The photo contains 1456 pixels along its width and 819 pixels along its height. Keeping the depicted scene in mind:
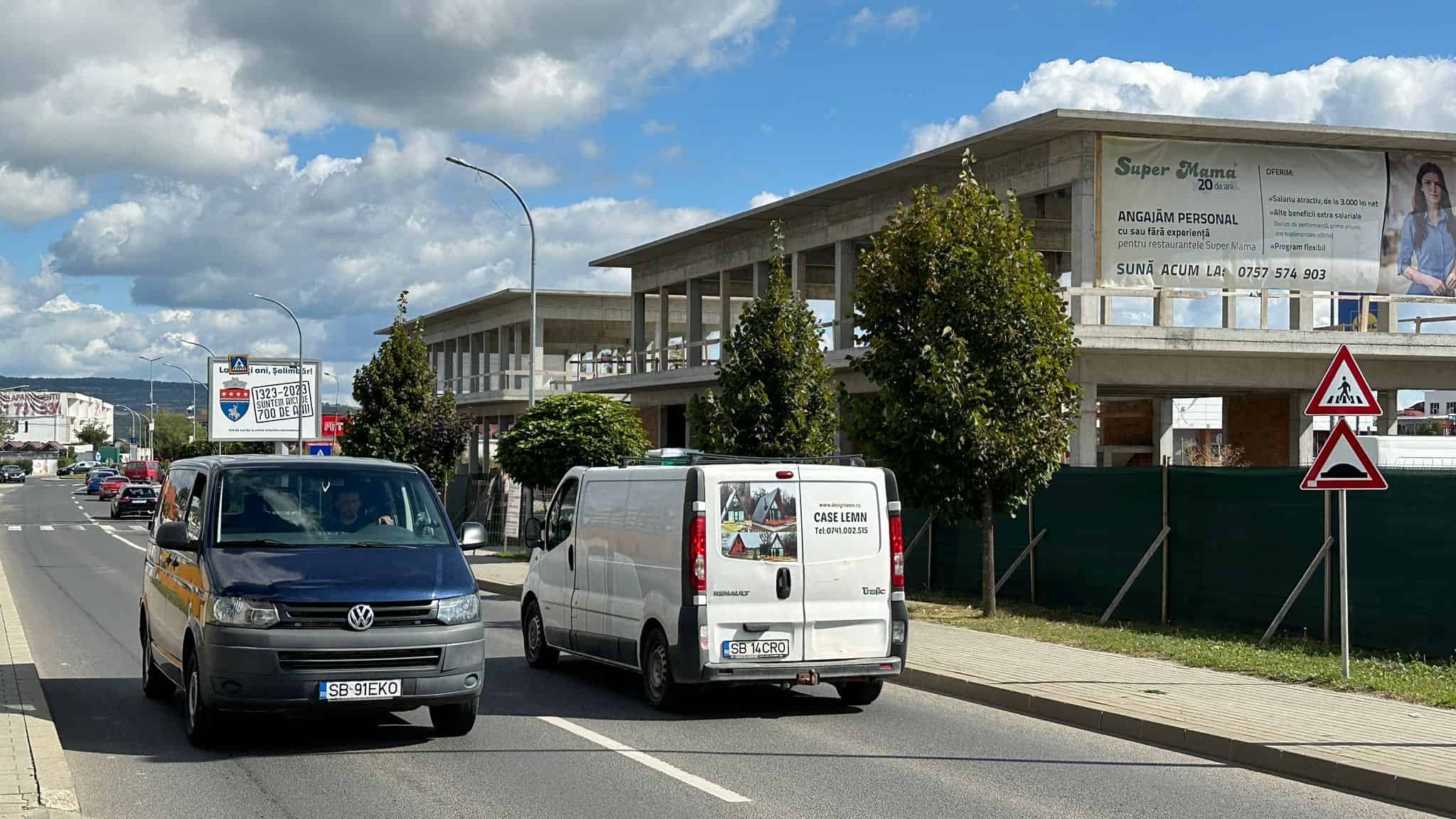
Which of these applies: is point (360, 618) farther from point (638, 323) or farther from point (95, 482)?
point (95, 482)

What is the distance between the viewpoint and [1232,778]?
9266 mm

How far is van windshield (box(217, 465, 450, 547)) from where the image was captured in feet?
33.6

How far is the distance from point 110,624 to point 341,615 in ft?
34.1

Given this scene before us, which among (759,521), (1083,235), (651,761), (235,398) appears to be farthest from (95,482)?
(651,761)

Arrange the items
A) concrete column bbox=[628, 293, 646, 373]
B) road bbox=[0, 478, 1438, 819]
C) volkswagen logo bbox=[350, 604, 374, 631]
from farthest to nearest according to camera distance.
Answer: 1. concrete column bbox=[628, 293, 646, 373]
2. volkswagen logo bbox=[350, 604, 374, 631]
3. road bbox=[0, 478, 1438, 819]

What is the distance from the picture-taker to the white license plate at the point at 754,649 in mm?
11422

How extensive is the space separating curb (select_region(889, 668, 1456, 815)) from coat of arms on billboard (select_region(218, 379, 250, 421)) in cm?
4562

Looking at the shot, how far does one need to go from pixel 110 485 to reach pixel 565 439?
49137mm

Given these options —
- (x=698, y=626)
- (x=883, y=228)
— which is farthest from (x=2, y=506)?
(x=698, y=626)

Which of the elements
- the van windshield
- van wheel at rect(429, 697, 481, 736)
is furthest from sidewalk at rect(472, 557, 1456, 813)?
the van windshield

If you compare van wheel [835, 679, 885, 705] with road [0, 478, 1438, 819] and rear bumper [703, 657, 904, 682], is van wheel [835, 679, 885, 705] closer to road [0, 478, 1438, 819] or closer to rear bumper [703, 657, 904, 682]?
road [0, 478, 1438, 819]

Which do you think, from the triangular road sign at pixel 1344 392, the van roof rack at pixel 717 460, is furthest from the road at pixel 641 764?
the triangular road sign at pixel 1344 392

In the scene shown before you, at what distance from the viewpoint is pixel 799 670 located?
11.5 metres

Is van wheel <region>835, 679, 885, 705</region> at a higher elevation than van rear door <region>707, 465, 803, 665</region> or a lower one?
lower
